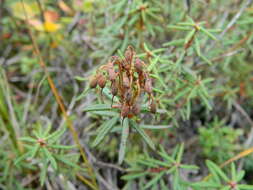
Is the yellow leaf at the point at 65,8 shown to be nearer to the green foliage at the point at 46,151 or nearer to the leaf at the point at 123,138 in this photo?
the green foliage at the point at 46,151

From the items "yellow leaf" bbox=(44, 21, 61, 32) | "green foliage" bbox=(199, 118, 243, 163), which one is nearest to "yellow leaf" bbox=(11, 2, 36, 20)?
"yellow leaf" bbox=(44, 21, 61, 32)

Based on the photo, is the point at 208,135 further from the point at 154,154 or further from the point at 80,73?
the point at 80,73

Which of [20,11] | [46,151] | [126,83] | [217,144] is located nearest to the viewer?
[126,83]

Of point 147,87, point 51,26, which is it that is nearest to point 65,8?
point 51,26

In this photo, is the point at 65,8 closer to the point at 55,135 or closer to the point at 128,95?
the point at 55,135

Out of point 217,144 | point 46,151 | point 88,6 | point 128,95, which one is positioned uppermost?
point 88,6

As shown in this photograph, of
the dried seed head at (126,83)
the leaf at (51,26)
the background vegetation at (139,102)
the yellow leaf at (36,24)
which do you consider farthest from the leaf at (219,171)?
the yellow leaf at (36,24)

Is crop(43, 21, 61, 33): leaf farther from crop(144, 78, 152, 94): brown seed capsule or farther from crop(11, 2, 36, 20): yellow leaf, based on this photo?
crop(144, 78, 152, 94): brown seed capsule

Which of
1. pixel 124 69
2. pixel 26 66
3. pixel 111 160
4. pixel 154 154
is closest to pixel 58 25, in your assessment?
pixel 26 66
